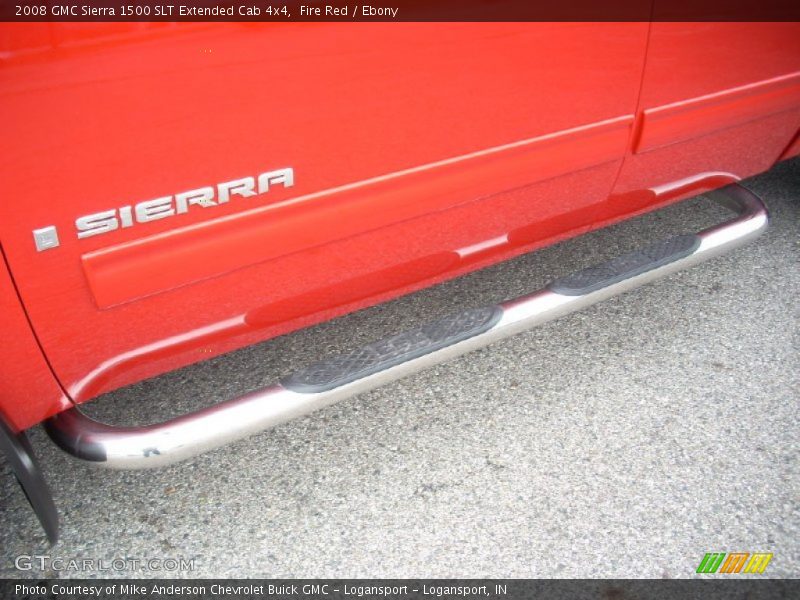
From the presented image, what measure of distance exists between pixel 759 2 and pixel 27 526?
7.36 ft

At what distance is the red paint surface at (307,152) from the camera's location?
43.6 inches

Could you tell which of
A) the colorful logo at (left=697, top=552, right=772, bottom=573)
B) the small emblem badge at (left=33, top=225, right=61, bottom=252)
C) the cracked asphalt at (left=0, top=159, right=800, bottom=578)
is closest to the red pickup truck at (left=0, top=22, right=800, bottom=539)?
the small emblem badge at (left=33, top=225, right=61, bottom=252)

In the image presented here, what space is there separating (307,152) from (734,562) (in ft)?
4.56

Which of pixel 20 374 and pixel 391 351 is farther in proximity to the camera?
pixel 391 351

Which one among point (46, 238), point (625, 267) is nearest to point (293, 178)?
point (46, 238)

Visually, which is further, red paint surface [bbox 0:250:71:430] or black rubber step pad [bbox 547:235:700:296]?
black rubber step pad [bbox 547:235:700:296]

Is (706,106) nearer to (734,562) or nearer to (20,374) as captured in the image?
(734,562)

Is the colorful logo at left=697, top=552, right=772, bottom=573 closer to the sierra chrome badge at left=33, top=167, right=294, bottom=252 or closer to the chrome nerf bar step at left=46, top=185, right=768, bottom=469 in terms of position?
the chrome nerf bar step at left=46, top=185, right=768, bottom=469

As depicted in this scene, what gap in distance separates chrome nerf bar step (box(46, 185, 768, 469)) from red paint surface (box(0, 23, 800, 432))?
0.37ft

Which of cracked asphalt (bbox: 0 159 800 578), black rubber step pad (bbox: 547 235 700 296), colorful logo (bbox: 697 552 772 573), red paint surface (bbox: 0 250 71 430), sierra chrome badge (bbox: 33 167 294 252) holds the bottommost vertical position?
colorful logo (bbox: 697 552 772 573)

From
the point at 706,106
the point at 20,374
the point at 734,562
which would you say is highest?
the point at 706,106

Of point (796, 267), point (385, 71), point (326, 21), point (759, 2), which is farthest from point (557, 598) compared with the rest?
point (796, 267)

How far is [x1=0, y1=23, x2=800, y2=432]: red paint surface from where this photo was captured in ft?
3.64

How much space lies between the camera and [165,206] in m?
1.25
